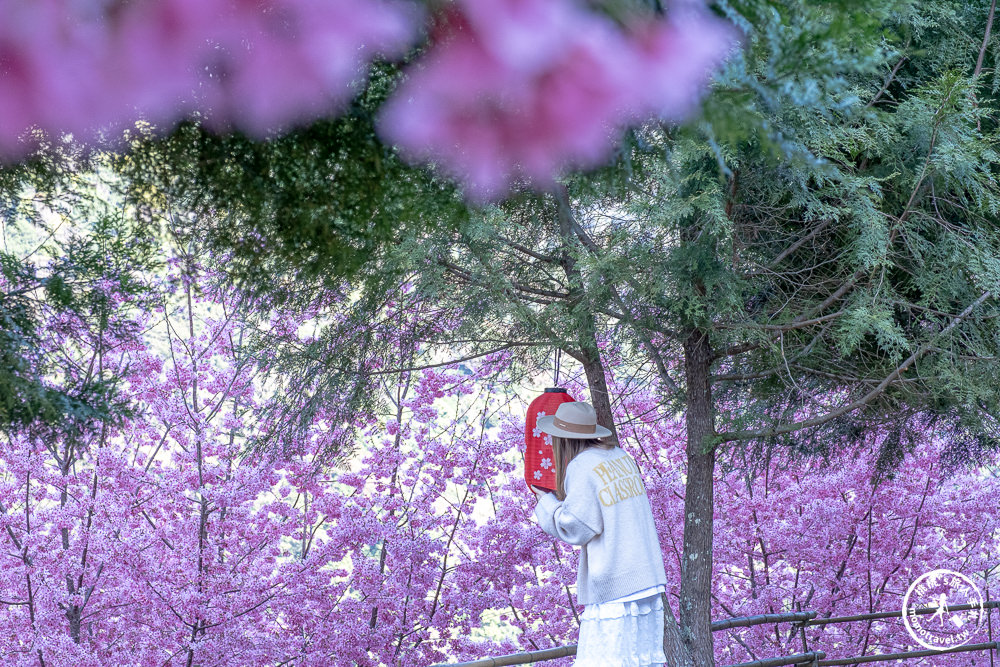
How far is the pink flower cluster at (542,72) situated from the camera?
54 centimetres

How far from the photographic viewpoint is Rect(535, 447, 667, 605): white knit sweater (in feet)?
8.89

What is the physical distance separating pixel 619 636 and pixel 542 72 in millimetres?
2409

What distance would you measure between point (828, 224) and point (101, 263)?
9.15ft

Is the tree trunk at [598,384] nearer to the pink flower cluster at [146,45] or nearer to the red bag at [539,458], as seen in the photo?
the red bag at [539,458]

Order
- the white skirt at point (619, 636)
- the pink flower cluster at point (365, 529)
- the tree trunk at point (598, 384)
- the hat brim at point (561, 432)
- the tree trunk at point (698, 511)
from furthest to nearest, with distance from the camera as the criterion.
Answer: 1. the pink flower cluster at point (365, 529)
2. the tree trunk at point (698, 511)
3. the tree trunk at point (598, 384)
4. the hat brim at point (561, 432)
5. the white skirt at point (619, 636)

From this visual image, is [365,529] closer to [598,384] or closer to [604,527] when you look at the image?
[598,384]

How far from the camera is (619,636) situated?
268 centimetres

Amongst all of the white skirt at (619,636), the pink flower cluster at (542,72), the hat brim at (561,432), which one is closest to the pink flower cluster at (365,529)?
the hat brim at (561,432)

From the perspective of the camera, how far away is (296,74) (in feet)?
1.81

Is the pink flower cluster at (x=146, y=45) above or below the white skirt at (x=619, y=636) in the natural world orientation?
above

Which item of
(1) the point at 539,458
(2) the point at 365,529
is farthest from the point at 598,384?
(2) the point at 365,529

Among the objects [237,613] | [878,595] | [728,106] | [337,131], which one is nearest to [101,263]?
[337,131]

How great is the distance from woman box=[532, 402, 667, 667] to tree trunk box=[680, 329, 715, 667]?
1.21m

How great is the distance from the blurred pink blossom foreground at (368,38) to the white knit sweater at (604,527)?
213 centimetres
